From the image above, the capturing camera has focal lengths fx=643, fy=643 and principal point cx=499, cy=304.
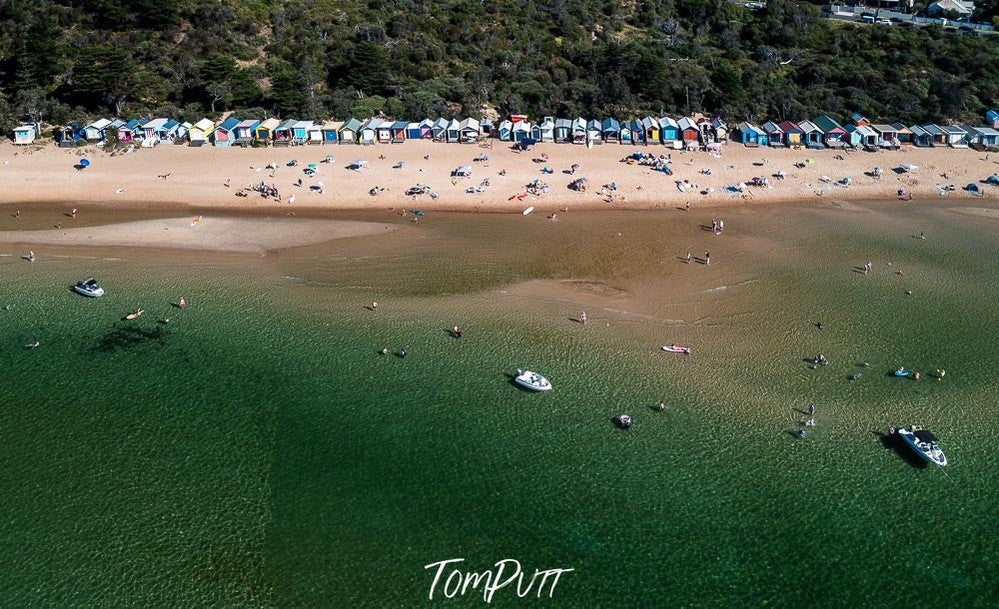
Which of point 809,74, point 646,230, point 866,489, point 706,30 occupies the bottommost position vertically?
point 866,489

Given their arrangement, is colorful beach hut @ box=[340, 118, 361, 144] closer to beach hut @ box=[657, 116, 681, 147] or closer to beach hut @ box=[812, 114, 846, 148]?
beach hut @ box=[657, 116, 681, 147]

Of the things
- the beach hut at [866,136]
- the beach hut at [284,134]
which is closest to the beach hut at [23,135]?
the beach hut at [284,134]

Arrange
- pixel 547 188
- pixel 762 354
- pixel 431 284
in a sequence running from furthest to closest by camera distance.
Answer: pixel 547 188
pixel 431 284
pixel 762 354

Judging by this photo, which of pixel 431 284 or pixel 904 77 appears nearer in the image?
pixel 431 284

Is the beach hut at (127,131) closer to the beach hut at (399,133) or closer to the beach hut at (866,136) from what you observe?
the beach hut at (399,133)

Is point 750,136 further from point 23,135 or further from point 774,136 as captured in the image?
point 23,135

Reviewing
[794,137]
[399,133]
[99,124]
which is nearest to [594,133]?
[399,133]

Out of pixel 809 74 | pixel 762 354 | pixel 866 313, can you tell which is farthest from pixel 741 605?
pixel 809 74

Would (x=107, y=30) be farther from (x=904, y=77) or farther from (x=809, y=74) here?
(x=904, y=77)
